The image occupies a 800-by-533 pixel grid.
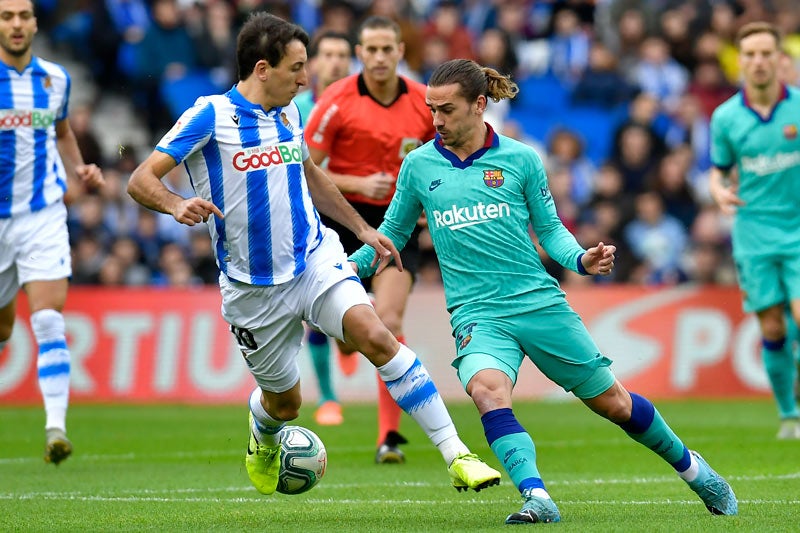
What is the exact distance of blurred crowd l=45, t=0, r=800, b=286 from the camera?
1691 centimetres

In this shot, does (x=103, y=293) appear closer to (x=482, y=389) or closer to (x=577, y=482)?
(x=577, y=482)

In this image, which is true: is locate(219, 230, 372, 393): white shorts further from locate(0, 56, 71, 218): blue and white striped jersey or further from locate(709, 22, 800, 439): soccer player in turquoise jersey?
locate(709, 22, 800, 439): soccer player in turquoise jersey

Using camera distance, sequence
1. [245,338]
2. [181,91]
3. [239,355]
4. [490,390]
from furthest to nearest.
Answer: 1. [181,91]
2. [239,355]
3. [245,338]
4. [490,390]

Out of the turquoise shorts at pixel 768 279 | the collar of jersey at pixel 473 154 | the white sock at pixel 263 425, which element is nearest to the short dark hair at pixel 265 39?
the collar of jersey at pixel 473 154

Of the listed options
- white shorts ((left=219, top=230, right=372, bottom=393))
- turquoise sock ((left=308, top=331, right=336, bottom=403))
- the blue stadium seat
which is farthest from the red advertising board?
white shorts ((left=219, top=230, right=372, bottom=393))

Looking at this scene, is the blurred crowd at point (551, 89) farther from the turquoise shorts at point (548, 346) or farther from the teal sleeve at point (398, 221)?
the turquoise shorts at point (548, 346)

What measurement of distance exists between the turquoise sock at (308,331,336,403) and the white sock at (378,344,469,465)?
476cm

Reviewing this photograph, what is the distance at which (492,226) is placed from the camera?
678cm

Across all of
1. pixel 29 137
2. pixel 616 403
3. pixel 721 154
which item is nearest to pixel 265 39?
pixel 616 403

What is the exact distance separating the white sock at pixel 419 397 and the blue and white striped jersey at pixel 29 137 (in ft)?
12.4

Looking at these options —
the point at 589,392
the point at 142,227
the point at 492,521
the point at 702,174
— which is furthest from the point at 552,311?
the point at 702,174

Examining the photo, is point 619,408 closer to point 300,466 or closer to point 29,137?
point 300,466

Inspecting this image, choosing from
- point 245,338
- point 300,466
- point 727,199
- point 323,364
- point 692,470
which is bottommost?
point 323,364

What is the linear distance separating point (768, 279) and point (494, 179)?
501 centimetres
